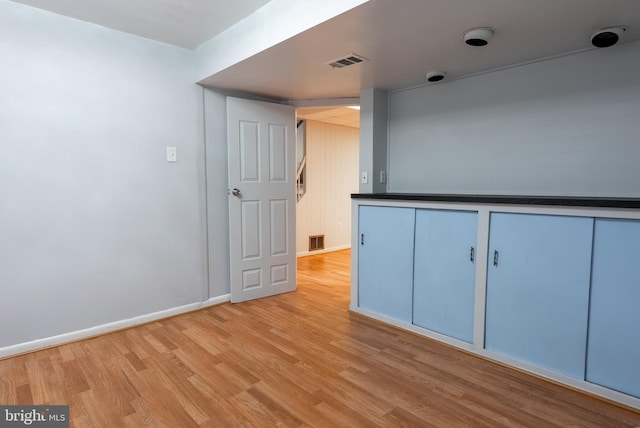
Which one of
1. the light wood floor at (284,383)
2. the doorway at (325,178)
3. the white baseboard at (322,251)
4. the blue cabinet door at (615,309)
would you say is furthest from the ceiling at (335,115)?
the blue cabinet door at (615,309)

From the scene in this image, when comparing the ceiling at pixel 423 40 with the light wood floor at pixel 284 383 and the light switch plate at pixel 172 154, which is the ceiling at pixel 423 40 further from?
the light wood floor at pixel 284 383

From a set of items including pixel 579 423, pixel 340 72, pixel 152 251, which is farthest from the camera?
pixel 152 251

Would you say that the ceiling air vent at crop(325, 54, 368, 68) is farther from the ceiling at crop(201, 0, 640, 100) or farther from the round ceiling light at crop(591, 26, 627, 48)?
the round ceiling light at crop(591, 26, 627, 48)

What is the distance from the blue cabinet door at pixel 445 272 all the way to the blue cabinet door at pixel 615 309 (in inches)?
24.8

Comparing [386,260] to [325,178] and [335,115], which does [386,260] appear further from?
[325,178]

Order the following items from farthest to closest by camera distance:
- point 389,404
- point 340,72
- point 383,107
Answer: point 383,107
point 340,72
point 389,404

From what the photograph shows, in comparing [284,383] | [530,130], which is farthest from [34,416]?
[530,130]

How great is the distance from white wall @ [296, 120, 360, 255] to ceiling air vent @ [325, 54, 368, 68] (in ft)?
9.57

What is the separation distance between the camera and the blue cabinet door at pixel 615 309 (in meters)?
1.68

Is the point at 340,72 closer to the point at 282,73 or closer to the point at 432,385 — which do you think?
the point at 282,73

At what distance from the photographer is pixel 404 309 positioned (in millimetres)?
2623

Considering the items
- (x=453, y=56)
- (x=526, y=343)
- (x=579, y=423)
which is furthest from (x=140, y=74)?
(x=579, y=423)

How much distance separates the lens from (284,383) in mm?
1884

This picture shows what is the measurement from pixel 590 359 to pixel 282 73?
105 inches
